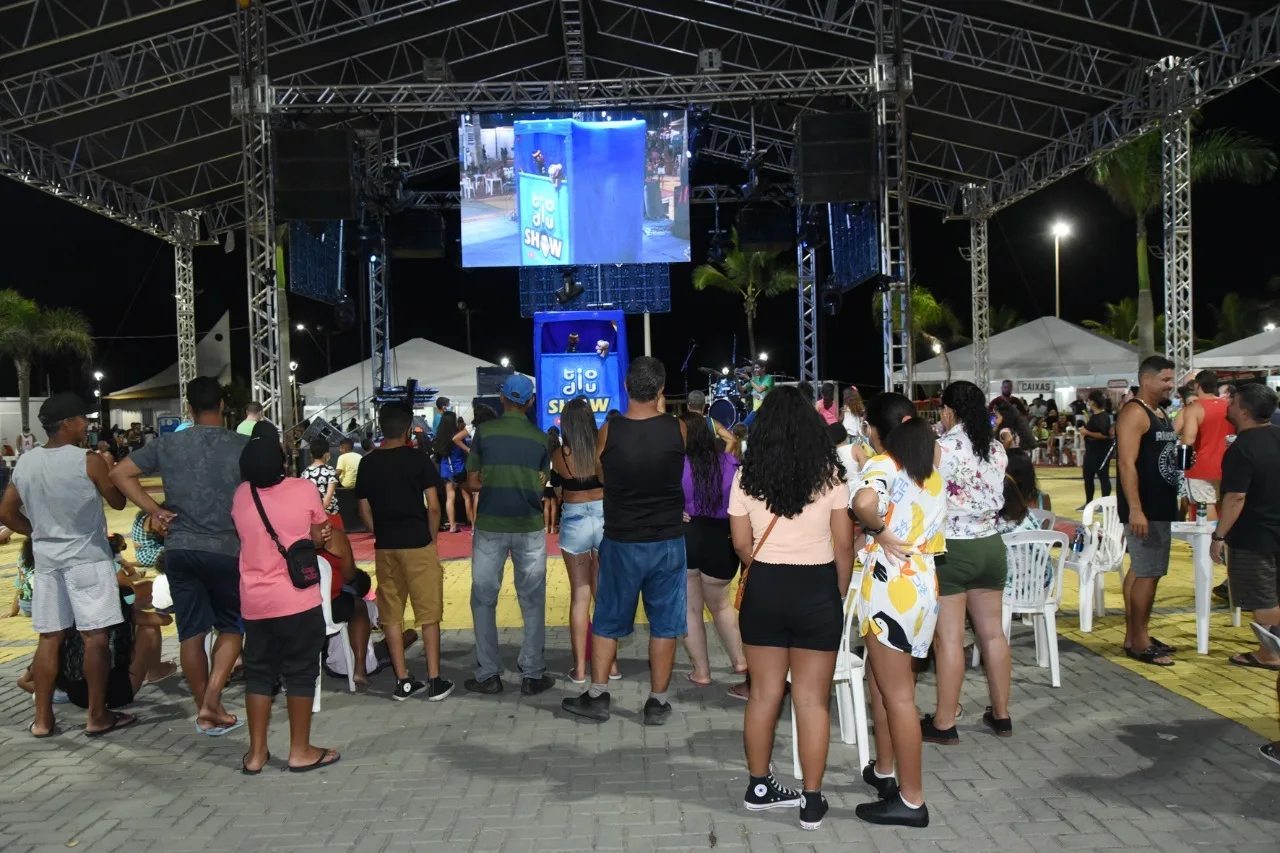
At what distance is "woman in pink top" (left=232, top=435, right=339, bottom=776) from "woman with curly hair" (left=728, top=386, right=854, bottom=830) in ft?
6.53

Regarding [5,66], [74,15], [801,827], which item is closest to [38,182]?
[5,66]

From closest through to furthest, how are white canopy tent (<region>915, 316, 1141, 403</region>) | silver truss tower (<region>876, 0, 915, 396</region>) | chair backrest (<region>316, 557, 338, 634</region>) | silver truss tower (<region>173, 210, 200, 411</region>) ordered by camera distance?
chair backrest (<region>316, 557, 338, 634</region>), silver truss tower (<region>876, 0, 915, 396</region>), silver truss tower (<region>173, 210, 200, 411</region>), white canopy tent (<region>915, 316, 1141, 403</region>)

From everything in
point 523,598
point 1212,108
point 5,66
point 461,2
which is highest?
point 1212,108

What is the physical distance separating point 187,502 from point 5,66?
11.8 metres

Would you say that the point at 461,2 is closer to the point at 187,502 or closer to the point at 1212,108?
the point at 187,502

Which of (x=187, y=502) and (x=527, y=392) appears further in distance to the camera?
(x=527, y=392)

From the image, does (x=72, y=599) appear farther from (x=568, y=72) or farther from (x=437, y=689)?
(x=568, y=72)

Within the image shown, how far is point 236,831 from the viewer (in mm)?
3664

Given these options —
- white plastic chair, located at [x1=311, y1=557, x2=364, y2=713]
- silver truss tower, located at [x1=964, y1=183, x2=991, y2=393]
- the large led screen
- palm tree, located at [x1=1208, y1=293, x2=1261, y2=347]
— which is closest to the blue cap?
white plastic chair, located at [x1=311, y1=557, x2=364, y2=713]

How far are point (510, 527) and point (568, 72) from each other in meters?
15.6

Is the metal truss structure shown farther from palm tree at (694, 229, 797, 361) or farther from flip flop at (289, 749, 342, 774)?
palm tree at (694, 229, 797, 361)

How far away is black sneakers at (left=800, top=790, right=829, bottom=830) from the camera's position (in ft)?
11.4

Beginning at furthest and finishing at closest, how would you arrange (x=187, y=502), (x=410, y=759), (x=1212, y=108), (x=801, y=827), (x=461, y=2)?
(x=1212, y=108)
(x=461, y=2)
(x=187, y=502)
(x=410, y=759)
(x=801, y=827)

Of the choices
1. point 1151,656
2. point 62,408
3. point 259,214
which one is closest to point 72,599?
point 62,408
